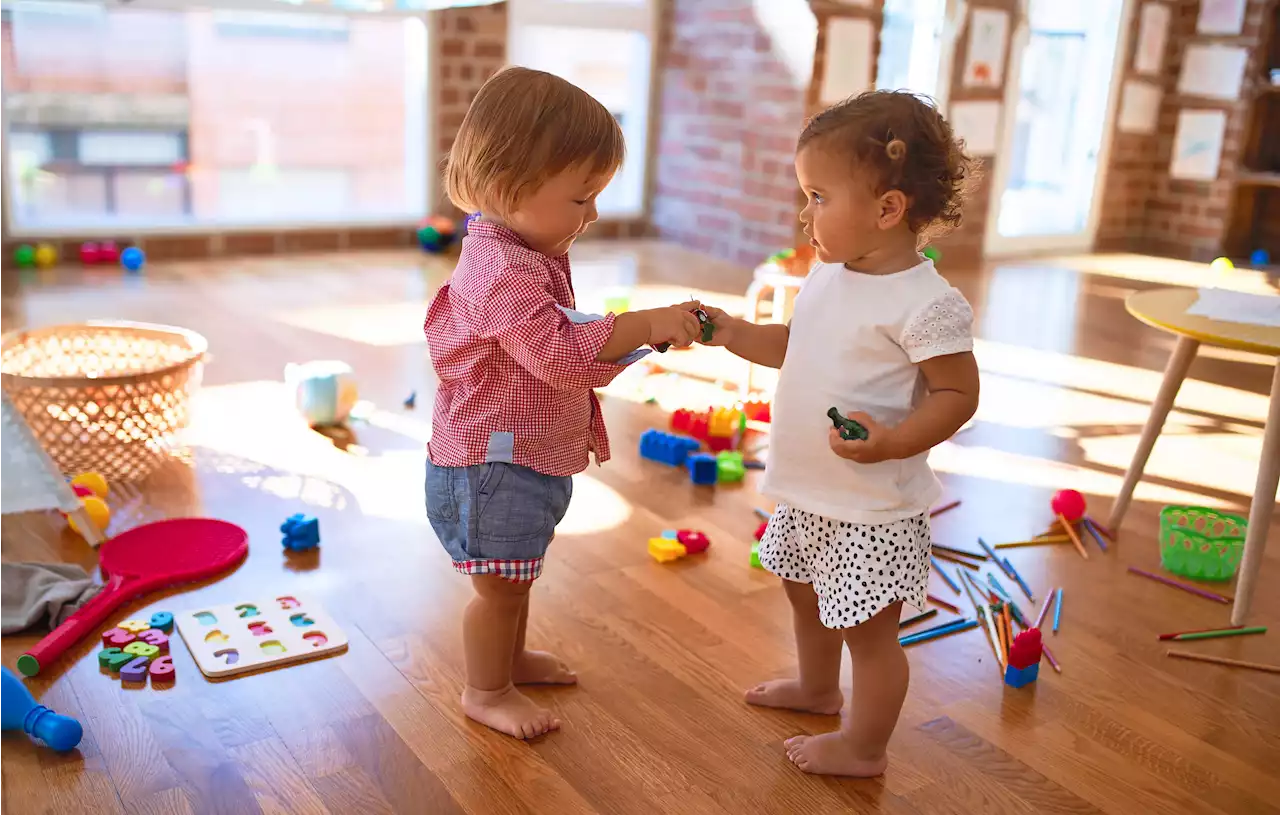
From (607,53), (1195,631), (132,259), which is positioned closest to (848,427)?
(1195,631)

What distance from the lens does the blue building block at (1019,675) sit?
1.58 metres

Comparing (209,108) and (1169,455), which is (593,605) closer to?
(1169,455)

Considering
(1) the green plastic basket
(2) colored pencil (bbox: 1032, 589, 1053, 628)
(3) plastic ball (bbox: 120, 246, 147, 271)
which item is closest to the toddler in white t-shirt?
(2) colored pencil (bbox: 1032, 589, 1053, 628)

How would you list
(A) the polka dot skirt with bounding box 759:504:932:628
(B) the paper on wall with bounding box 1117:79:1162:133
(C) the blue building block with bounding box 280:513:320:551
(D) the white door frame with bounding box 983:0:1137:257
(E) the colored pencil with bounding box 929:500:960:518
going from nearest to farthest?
(A) the polka dot skirt with bounding box 759:504:932:628
(C) the blue building block with bounding box 280:513:320:551
(E) the colored pencil with bounding box 929:500:960:518
(D) the white door frame with bounding box 983:0:1137:257
(B) the paper on wall with bounding box 1117:79:1162:133

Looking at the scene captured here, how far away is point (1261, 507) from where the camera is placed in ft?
5.74

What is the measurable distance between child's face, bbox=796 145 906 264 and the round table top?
2.26 ft

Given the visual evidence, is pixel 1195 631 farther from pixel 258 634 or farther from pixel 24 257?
pixel 24 257

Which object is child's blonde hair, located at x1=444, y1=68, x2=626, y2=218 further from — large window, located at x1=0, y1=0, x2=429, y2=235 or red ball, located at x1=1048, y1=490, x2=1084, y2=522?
large window, located at x1=0, y1=0, x2=429, y2=235

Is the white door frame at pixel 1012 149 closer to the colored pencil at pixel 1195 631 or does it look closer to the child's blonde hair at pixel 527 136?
the colored pencil at pixel 1195 631

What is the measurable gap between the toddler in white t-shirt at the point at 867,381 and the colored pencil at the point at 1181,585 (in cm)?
81

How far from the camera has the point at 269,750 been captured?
53.0 inches

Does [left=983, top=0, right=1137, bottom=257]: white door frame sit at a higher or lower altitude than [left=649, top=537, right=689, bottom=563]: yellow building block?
higher

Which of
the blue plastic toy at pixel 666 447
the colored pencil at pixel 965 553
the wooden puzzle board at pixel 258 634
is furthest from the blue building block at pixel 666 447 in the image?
the wooden puzzle board at pixel 258 634

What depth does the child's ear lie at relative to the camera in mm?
1188
